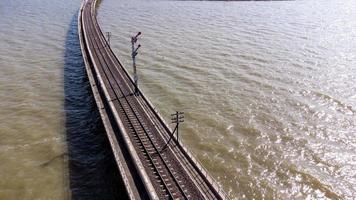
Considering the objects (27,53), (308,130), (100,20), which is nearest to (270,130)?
(308,130)

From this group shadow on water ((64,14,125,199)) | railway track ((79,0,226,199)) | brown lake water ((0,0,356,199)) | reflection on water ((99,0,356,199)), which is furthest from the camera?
reflection on water ((99,0,356,199))

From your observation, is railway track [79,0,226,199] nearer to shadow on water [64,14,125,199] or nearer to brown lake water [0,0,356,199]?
shadow on water [64,14,125,199]

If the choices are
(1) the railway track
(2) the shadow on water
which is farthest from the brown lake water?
(1) the railway track

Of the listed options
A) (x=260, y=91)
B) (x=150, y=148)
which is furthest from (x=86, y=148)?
(x=260, y=91)

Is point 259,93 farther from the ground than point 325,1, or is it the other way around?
point 325,1

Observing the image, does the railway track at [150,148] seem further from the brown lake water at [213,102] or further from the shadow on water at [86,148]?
the brown lake water at [213,102]

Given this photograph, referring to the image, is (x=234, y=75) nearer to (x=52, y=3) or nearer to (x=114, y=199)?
(x=114, y=199)

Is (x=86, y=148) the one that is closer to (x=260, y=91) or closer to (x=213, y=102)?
Result: (x=213, y=102)
